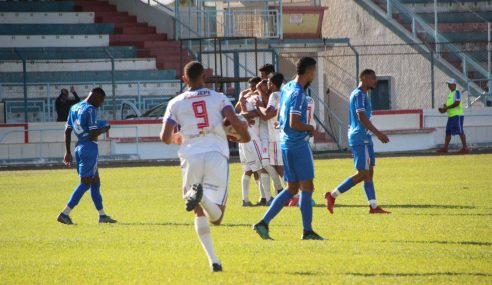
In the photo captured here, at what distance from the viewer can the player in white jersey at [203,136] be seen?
1036 cm

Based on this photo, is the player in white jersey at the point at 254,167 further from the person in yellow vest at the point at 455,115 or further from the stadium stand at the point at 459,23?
the stadium stand at the point at 459,23

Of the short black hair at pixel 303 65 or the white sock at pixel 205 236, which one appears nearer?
the white sock at pixel 205 236

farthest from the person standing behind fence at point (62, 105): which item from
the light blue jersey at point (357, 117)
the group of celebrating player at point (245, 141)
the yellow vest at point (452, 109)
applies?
the light blue jersey at point (357, 117)

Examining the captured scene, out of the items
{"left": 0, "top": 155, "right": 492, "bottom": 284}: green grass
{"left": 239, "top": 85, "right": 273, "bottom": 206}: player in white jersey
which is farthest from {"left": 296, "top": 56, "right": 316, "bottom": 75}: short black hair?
{"left": 239, "top": 85, "right": 273, "bottom": 206}: player in white jersey

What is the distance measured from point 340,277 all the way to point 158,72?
95.1 ft

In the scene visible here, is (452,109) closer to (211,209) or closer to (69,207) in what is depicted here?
(69,207)

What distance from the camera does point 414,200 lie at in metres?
18.4

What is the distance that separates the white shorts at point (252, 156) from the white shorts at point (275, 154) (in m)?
0.26

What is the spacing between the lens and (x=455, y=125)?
32750mm

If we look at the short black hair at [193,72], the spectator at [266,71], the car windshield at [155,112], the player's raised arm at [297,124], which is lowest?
the player's raised arm at [297,124]

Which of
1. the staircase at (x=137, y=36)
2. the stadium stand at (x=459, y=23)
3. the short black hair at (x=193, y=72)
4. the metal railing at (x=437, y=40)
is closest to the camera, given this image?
the short black hair at (x=193, y=72)

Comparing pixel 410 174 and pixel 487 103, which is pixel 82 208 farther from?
pixel 487 103

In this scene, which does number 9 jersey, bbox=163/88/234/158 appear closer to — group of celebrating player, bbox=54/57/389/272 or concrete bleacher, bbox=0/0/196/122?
group of celebrating player, bbox=54/57/389/272

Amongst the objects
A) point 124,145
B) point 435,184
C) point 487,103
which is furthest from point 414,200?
point 487,103
